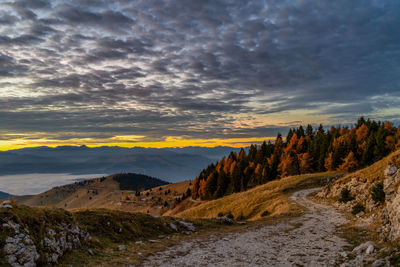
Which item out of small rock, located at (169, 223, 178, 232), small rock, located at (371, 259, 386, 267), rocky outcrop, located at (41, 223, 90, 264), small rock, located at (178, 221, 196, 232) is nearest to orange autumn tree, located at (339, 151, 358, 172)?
small rock, located at (178, 221, 196, 232)

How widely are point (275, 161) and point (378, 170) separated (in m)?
65.9

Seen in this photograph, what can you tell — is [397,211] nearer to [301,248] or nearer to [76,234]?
[301,248]

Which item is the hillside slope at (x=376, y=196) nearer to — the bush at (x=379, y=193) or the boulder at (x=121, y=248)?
the bush at (x=379, y=193)

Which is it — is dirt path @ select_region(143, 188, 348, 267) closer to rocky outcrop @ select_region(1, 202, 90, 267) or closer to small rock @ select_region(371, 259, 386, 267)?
small rock @ select_region(371, 259, 386, 267)

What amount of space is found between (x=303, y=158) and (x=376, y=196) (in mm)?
70206

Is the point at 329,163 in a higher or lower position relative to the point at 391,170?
lower

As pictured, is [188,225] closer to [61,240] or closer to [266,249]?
[266,249]

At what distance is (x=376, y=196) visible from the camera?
24.6m

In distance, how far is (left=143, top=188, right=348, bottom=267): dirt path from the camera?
1432cm

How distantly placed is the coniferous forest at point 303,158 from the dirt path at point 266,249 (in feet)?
207

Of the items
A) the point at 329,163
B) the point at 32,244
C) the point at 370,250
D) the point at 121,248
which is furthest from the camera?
the point at 329,163

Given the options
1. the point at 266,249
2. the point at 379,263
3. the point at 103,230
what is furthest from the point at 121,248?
the point at 379,263

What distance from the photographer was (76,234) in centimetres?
1587

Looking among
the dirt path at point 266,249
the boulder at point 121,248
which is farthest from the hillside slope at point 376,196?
the boulder at point 121,248
